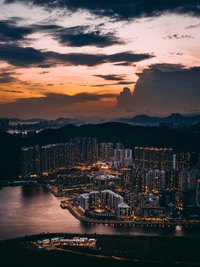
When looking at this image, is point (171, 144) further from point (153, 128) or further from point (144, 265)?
point (144, 265)

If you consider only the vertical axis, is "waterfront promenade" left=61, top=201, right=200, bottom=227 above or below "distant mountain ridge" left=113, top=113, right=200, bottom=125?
below

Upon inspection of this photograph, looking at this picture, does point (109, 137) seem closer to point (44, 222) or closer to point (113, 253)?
point (44, 222)

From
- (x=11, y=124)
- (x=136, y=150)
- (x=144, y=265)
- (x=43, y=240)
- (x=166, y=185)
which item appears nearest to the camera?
(x=144, y=265)

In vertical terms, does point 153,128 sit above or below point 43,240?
above

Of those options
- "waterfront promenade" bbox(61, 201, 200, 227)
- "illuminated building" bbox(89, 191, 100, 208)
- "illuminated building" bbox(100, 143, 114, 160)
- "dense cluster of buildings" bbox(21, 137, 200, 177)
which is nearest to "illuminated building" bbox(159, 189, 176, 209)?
"waterfront promenade" bbox(61, 201, 200, 227)

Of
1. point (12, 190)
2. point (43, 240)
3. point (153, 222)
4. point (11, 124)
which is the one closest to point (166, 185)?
point (153, 222)

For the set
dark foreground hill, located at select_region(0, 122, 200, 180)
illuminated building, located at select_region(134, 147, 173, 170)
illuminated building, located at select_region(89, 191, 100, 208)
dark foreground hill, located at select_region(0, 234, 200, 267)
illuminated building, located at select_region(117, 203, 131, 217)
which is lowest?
dark foreground hill, located at select_region(0, 234, 200, 267)

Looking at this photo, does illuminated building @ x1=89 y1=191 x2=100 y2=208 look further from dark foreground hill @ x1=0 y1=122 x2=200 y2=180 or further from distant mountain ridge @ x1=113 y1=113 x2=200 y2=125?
distant mountain ridge @ x1=113 y1=113 x2=200 y2=125
